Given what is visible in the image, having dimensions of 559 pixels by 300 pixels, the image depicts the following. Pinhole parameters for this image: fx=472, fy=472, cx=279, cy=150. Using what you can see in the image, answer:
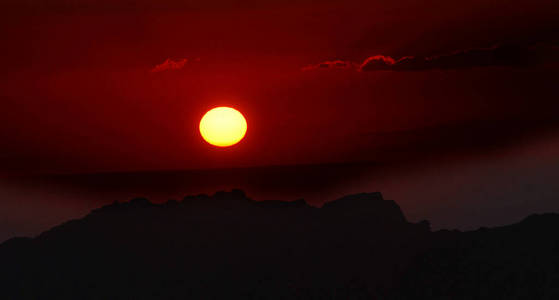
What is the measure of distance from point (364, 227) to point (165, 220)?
150 centimetres

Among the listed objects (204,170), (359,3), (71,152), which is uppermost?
(359,3)

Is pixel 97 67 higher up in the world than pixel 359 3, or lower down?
lower down

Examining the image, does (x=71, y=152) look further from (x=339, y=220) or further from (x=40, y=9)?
(x=339, y=220)

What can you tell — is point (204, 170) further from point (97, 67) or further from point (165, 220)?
point (97, 67)

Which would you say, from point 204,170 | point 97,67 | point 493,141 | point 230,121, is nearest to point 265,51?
point 230,121

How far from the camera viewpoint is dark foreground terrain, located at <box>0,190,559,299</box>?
3225 mm

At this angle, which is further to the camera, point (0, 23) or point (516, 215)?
point (0, 23)

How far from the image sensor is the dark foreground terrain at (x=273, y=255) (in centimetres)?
322

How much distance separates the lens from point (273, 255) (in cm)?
339


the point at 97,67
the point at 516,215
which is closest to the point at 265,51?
the point at 97,67

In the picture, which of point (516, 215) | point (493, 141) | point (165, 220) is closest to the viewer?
point (516, 215)

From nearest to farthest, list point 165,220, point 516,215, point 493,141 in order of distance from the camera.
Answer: point 516,215 → point 493,141 → point 165,220

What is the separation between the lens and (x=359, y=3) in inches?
129

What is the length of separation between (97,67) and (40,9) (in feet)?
1.83
